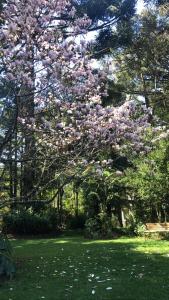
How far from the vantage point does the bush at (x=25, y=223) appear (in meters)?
18.2

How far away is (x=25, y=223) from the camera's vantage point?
18.3 meters

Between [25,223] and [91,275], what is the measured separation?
10.3 metres

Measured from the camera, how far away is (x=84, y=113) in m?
7.53

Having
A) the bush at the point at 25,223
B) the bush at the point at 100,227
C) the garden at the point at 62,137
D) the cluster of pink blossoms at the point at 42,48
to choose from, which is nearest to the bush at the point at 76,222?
the bush at the point at 25,223

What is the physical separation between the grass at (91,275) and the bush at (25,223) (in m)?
5.76

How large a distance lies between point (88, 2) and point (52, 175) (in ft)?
37.1

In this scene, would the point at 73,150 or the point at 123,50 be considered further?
the point at 123,50

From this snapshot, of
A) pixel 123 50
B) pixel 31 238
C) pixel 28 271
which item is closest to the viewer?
pixel 28 271

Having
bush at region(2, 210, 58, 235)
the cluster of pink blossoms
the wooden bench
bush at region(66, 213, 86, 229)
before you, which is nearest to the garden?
the cluster of pink blossoms

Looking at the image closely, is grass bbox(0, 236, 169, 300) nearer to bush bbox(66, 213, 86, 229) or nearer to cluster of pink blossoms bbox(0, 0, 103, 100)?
cluster of pink blossoms bbox(0, 0, 103, 100)

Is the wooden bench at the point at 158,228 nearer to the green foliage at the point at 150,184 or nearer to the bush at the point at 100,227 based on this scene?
the green foliage at the point at 150,184

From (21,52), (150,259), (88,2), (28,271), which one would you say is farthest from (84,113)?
(88,2)

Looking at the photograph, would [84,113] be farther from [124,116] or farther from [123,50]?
[123,50]

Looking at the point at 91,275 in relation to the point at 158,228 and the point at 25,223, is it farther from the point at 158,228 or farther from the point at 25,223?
the point at 25,223
